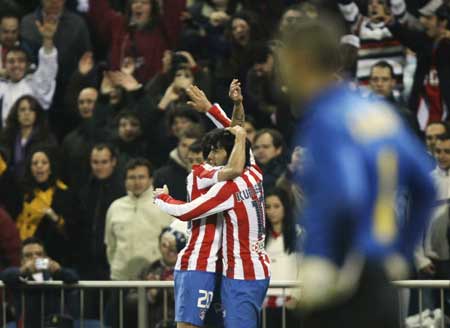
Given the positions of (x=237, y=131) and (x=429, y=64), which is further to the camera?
(x=429, y=64)

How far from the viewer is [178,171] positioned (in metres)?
13.5

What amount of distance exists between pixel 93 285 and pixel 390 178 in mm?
5914

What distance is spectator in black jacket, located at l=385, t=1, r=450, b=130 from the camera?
1389 cm

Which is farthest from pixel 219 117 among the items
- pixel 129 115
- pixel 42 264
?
pixel 129 115

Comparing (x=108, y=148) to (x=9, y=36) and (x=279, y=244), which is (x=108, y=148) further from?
(x=9, y=36)

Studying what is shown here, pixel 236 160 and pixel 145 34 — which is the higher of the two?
pixel 145 34

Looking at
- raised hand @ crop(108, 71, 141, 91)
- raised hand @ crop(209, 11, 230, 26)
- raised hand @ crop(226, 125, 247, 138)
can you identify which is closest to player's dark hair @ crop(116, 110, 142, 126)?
raised hand @ crop(108, 71, 141, 91)

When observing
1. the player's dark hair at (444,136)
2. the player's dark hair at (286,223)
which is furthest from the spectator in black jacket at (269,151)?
the player's dark hair at (444,136)

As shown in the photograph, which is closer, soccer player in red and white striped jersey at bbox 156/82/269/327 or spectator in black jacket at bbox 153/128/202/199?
soccer player in red and white striped jersey at bbox 156/82/269/327

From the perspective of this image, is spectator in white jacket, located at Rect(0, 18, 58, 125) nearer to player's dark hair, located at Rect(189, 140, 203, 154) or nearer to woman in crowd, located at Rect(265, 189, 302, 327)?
player's dark hair, located at Rect(189, 140, 203, 154)

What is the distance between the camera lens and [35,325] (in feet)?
38.6

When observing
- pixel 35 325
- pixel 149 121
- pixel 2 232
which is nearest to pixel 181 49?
pixel 149 121

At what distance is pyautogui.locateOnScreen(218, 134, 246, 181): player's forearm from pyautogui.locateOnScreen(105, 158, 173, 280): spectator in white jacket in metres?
2.91

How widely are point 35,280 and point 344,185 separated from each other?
21.1ft
